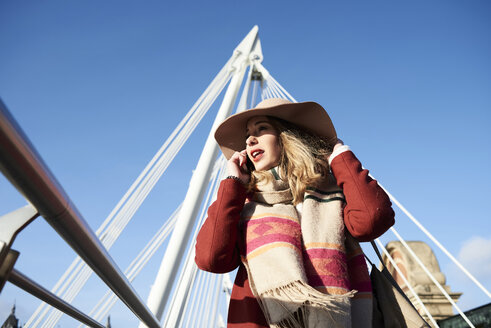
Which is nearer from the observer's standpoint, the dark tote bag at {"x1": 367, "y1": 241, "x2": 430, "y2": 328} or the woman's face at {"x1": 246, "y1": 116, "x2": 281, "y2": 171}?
the dark tote bag at {"x1": 367, "y1": 241, "x2": 430, "y2": 328}

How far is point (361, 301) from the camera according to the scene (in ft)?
4.17

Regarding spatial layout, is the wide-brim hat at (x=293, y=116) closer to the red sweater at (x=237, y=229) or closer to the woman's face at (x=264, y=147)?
the woman's face at (x=264, y=147)

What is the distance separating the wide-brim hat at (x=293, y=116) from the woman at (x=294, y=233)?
0.20 feet

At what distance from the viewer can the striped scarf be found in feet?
3.66

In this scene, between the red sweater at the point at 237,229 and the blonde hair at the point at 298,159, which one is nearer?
the red sweater at the point at 237,229

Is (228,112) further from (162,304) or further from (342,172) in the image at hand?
(342,172)

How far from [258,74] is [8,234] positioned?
211 inches

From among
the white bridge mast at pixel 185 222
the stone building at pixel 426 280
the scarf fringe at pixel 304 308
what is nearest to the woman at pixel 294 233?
the scarf fringe at pixel 304 308

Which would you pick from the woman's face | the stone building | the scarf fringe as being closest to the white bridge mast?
the woman's face

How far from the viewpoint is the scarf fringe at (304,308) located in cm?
109

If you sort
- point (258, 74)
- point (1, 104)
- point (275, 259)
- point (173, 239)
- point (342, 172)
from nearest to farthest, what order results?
point (1, 104) → point (275, 259) → point (342, 172) → point (173, 239) → point (258, 74)

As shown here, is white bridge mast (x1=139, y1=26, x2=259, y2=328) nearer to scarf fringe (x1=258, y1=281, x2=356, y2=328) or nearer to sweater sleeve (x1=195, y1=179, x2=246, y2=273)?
sweater sleeve (x1=195, y1=179, x2=246, y2=273)

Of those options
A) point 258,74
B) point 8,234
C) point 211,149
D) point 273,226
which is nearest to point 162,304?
point 211,149

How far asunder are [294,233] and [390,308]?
1.34 ft
